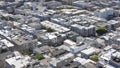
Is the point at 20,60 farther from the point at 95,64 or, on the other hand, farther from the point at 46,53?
the point at 95,64

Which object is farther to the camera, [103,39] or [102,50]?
[103,39]

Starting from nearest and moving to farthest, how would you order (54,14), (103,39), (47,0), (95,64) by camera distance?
1. (95,64)
2. (103,39)
3. (54,14)
4. (47,0)

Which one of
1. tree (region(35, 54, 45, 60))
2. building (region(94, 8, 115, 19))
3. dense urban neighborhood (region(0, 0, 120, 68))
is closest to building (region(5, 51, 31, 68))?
dense urban neighborhood (region(0, 0, 120, 68))

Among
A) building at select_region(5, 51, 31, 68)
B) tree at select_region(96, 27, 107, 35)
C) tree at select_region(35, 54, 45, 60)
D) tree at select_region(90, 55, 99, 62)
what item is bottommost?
tree at select_region(96, 27, 107, 35)

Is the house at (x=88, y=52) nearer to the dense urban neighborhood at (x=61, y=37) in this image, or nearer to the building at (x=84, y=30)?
the dense urban neighborhood at (x=61, y=37)

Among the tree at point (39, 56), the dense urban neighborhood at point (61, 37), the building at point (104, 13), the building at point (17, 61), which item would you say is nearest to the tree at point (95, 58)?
the dense urban neighborhood at point (61, 37)

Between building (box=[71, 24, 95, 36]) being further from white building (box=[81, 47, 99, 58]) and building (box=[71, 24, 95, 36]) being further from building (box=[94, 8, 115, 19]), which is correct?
building (box=[94, 8, 115, 19])

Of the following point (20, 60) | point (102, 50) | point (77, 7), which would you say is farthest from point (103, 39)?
point (77, 7)

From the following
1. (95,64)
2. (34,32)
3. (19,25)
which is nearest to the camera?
(95,64)
